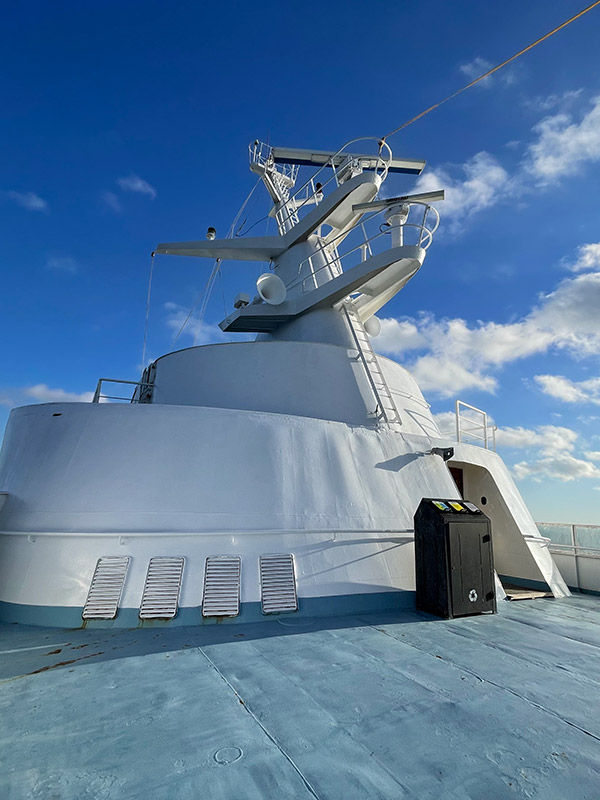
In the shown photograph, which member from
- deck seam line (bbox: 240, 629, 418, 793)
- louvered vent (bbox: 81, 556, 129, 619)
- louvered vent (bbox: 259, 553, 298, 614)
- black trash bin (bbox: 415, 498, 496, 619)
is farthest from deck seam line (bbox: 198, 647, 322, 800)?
black trash bin (bbox: 415, 498, 496, 619)

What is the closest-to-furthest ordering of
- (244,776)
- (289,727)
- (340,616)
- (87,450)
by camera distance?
(244,776) → (289,727) → (340,616) → (87,450)

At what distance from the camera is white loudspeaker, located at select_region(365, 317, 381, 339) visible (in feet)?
38.0

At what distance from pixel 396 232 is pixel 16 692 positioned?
9.89 meters

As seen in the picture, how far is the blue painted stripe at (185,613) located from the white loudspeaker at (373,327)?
7036mm

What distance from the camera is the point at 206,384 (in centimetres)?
895

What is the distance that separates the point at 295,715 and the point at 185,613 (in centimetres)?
269

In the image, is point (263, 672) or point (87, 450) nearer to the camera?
point (263, 672)

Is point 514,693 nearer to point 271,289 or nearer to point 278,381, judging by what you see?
point 278,381

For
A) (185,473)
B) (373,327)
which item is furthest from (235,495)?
(373,327)

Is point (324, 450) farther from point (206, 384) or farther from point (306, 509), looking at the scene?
point (206, 384)

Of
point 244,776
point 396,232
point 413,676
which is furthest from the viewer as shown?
point 396,232

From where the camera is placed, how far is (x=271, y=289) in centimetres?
1020

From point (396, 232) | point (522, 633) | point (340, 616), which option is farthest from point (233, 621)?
point (396, 232)

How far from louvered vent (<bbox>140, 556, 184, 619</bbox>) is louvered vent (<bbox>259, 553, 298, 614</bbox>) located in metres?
1.06
